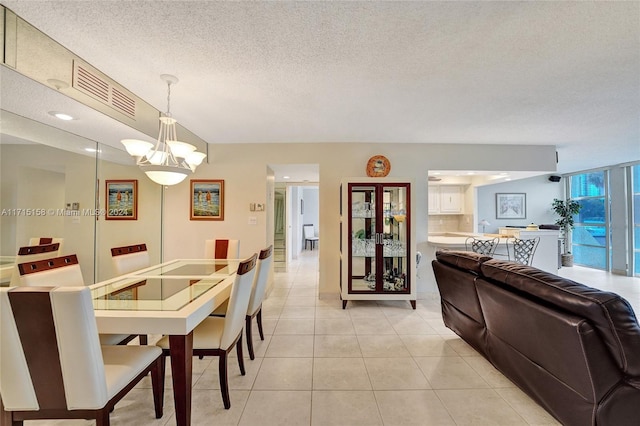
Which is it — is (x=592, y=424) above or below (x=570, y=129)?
below

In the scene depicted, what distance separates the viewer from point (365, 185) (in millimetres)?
3777

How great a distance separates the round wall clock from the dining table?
2662 millimetres

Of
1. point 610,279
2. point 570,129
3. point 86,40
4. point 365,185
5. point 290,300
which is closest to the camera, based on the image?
point 86,40

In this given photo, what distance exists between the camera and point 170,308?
158 centimetres

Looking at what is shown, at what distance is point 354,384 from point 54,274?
2.31m

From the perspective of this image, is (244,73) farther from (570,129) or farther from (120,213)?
(570,129)

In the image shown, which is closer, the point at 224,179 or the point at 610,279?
the point at 224,179

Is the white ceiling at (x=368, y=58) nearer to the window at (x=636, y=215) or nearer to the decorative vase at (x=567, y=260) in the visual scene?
the window at (x=636, y=215)

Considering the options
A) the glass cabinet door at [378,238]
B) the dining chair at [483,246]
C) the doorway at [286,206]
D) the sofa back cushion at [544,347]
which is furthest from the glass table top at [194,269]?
the dining chair at [483,246]

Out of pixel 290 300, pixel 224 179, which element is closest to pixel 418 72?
pixel 224 179

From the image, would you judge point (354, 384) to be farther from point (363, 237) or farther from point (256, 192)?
point (256, 192)

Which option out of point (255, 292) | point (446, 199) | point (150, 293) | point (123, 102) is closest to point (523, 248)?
point (446, 199)

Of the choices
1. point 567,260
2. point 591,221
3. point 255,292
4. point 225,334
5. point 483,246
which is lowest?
point 567,260

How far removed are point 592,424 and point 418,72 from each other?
7.90 feet
